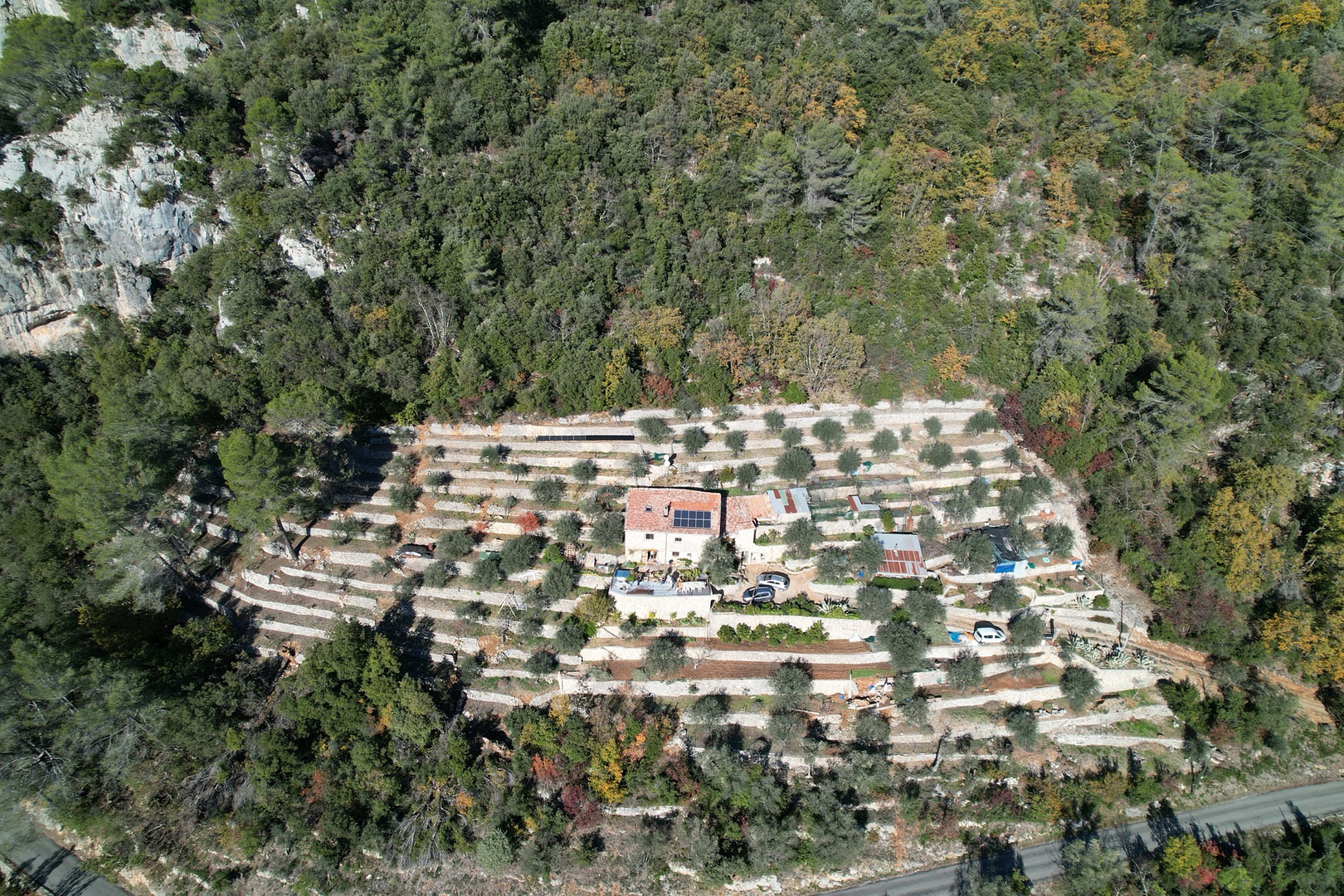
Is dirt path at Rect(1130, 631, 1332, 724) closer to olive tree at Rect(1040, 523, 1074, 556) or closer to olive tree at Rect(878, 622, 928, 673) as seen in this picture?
olive tree at Rect(1040, 523, 1074, 556)

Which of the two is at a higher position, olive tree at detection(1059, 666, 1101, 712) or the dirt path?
olive tree at detection(1059, 666, 1101, 712)

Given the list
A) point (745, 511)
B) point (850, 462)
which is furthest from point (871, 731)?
point (850, 462)

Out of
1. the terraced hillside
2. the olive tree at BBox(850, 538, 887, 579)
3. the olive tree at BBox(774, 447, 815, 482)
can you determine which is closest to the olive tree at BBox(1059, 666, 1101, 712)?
the terraced hillside

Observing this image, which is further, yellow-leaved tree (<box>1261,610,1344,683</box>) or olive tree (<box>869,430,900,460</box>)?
olive tree (<box>869,430,900,460</box>)

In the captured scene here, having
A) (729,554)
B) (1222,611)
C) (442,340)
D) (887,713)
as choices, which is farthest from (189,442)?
(1222,611)

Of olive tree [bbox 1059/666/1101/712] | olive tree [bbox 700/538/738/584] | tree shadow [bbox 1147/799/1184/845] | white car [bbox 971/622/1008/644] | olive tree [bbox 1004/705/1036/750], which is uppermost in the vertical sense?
olive tree [bbox 700/538/738/584]

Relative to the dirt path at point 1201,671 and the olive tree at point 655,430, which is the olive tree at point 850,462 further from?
the dirt path at point 1201,671
